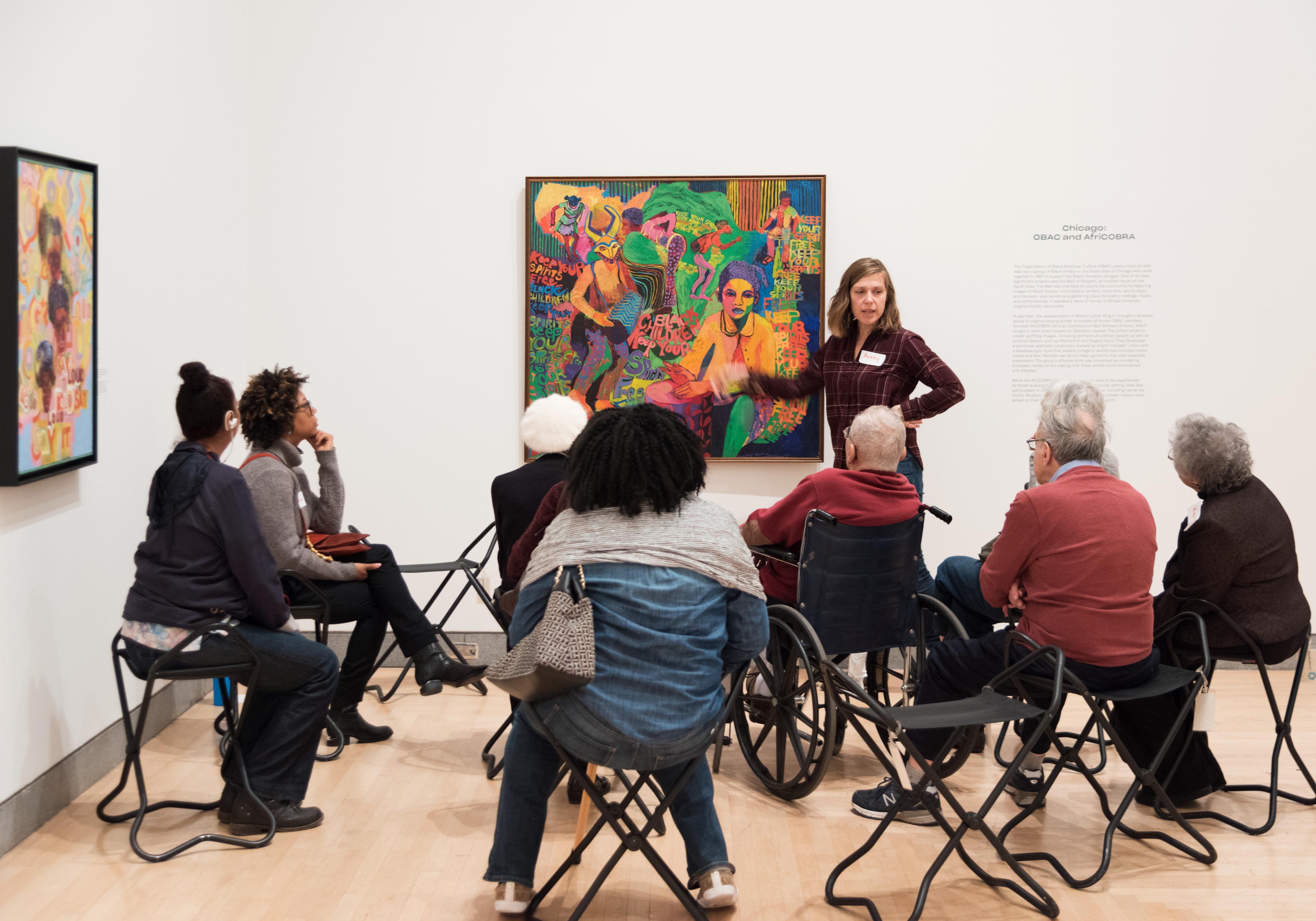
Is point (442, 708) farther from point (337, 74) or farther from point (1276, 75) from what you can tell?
point (1276, 75)

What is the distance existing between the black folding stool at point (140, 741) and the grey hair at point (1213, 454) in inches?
118

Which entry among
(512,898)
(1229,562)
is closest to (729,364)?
(1229,562)

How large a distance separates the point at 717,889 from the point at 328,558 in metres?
2.10

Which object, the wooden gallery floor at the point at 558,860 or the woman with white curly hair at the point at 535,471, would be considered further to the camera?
the woman with white curly hair at the point at 535,471

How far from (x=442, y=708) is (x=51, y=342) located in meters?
2.23

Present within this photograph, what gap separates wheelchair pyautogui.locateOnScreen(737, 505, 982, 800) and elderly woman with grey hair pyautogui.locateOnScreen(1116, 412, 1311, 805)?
70 cm

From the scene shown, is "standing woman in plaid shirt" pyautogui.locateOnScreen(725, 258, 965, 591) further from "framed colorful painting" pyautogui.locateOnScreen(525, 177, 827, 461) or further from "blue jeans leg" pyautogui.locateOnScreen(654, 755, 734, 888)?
"blue jeans leg" pyautogui.locateOnScreen(654, 755, 734, 888)

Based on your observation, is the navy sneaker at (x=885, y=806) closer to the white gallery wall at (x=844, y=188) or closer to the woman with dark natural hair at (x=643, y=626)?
the woman with dark natural hair at (x=643, y=626)

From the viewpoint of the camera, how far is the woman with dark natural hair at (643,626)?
2.66m

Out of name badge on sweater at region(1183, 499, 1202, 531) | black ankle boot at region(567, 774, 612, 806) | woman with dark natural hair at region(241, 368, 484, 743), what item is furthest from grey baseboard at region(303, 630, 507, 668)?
name badge on sweater at region(1183, 499, 1202, 531)

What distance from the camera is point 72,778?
376 cm

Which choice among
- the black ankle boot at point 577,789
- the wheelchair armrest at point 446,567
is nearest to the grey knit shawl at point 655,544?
the black ankle boot at point 577,789

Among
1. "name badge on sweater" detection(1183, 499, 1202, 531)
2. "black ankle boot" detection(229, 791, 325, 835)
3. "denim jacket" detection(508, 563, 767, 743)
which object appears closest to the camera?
"denim jacket" detection(508, 563, 767, 743)

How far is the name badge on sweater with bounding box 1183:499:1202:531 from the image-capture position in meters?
3.65
